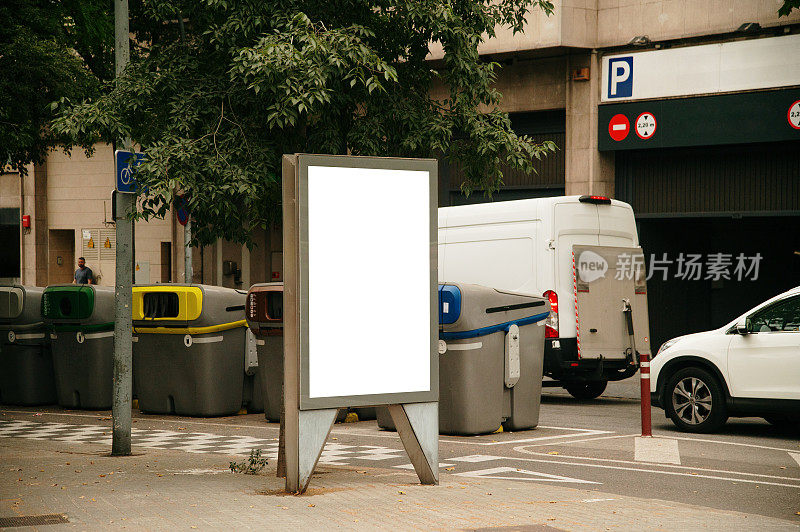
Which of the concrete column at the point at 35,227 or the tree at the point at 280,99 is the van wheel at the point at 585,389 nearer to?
the tree at the point at 280,99

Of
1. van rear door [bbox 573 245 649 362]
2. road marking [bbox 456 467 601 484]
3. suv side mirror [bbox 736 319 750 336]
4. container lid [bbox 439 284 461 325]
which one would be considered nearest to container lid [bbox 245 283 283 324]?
container lid [bbox 439 284 461 325]

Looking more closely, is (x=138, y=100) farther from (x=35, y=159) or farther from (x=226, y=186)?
(x=35, y=159)

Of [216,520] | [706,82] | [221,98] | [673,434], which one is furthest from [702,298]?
[216,520]

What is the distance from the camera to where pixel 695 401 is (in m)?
12.2

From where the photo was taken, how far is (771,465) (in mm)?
9945

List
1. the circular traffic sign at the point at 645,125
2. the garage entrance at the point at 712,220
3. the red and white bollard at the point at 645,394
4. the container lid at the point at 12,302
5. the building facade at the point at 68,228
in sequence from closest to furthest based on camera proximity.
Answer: the red and white bollard at the point at 645,394, the container lid at the point at 12,302, the garage entrance at the point at 712,220, the circular traffic sign at the point at 645,125, the building facade at the point at 68,228

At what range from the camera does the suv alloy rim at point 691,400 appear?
12.1 meters

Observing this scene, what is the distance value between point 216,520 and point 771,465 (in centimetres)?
552

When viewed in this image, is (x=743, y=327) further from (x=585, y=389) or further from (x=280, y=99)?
(x=280, y=99)

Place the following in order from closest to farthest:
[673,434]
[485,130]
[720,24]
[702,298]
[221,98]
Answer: [221,98], [485,130], [673,434], [720,24], [702,298]

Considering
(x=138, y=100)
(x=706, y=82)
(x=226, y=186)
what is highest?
(x=706, y=82)

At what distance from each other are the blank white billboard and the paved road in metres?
1.49

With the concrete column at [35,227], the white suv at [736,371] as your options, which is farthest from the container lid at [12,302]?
the concrete column at [35,227]

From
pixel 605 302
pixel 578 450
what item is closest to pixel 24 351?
pixel 605 302
